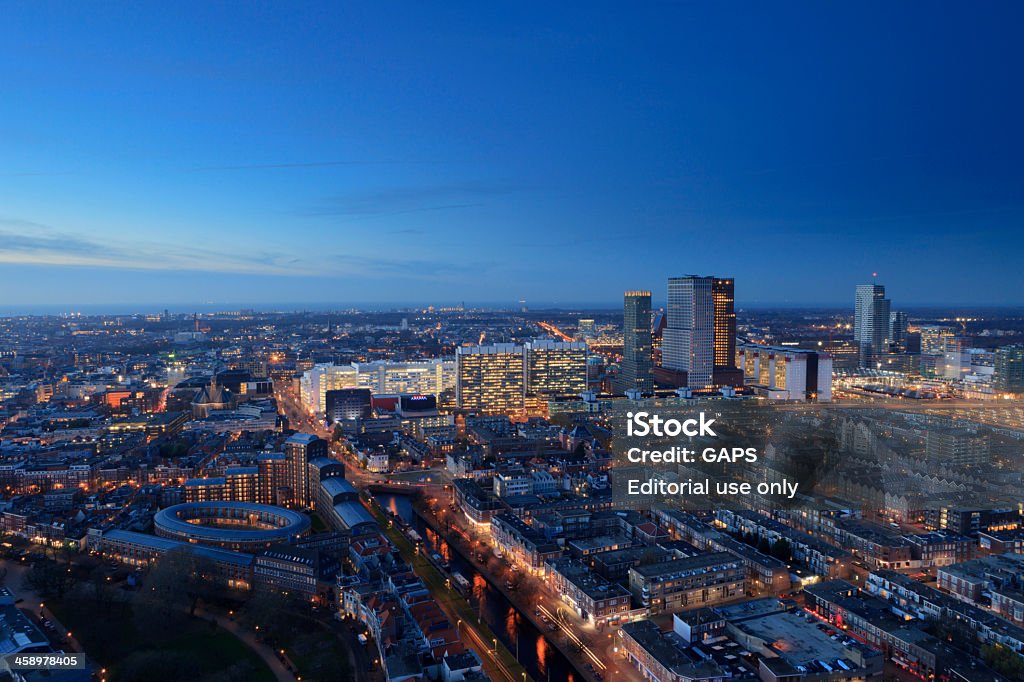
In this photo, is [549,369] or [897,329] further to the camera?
[897,329]

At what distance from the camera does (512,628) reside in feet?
29.1

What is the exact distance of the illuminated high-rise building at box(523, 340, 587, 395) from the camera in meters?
24.2

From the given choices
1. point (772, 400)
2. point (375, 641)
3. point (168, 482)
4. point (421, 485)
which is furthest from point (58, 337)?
point (375, 641)

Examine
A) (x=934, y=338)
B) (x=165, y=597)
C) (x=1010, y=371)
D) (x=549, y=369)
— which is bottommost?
(x=165, y=597)

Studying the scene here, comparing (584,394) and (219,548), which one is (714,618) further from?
(584,394)

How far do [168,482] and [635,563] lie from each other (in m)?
10.5

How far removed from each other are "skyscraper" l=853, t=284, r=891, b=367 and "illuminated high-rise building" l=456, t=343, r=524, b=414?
17063 mm

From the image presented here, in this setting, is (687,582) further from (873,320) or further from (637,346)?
(873,320)

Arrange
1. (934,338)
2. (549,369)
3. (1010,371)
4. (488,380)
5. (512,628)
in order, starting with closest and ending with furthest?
1. (512,628)
2. (1010,371)
3. (488,380)
4. (549,369)
5. (934,338)

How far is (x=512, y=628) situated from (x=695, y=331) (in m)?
17.9

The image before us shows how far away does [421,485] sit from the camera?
1525 centimetres

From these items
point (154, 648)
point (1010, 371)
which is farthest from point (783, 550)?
point (1010, 371)

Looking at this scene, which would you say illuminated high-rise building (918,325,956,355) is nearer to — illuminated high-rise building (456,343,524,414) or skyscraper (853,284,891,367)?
skyscraper (853,284,891,367)

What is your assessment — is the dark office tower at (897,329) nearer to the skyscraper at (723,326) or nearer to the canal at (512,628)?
the skyscraper at (723,326)
